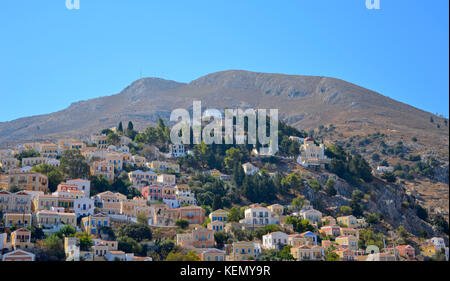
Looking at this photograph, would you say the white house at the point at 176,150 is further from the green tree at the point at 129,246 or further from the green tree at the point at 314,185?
the green tree at the point at 129,246

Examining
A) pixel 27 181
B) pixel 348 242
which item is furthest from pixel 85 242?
pixel 348 242

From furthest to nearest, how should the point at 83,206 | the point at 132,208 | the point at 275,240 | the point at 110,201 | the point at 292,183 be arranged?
the point at 292,183 → the point at 110,201 → the point at 132,208 → the point at 83,206 → the point at 275,240

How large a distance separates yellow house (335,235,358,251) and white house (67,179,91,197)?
2776 centimetres

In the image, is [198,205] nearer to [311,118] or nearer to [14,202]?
[14,202]

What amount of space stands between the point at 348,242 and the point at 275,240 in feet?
30.3

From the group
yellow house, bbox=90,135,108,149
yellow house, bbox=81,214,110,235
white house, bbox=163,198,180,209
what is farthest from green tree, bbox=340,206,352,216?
yellow house, bbox=90,135,108,149

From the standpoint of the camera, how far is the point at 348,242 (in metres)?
67.9

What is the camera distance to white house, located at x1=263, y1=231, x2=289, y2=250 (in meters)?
63.3

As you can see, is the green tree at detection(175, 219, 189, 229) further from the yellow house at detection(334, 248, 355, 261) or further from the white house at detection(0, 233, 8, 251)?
the white house at detection(0, 233, 8, 251)

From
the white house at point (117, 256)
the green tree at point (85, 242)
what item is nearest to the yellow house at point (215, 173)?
the green tree at point (85, 242)
